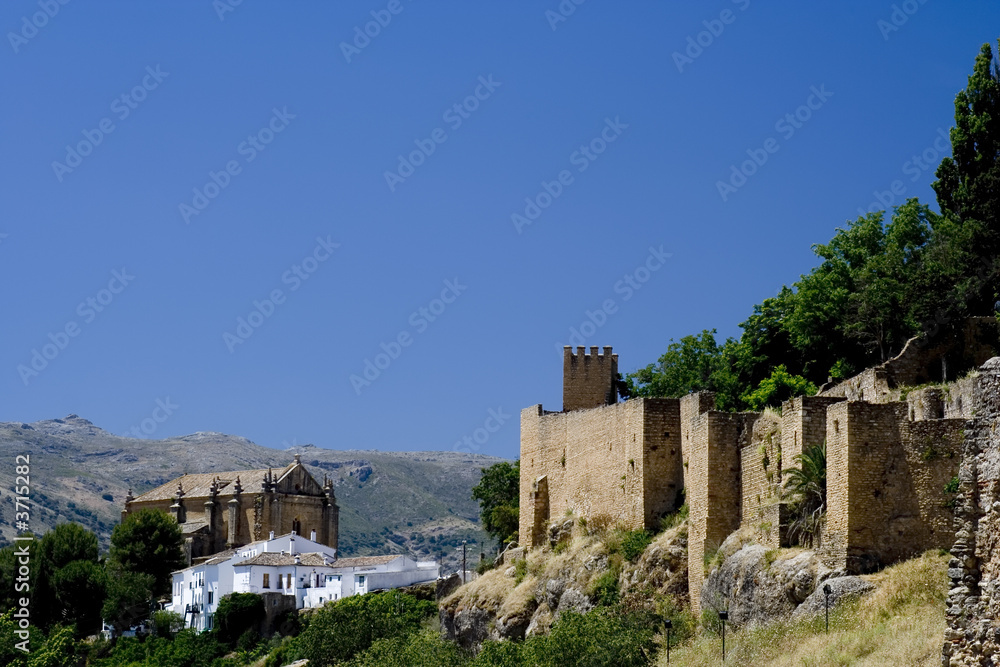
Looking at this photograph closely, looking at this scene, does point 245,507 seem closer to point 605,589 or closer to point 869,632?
point 605,589

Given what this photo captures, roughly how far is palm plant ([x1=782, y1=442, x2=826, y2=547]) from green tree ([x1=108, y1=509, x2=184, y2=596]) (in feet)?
202

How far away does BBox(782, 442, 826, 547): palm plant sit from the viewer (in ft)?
90.5

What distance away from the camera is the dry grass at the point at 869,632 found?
67.9 ft

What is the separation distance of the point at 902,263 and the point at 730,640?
15658 mm

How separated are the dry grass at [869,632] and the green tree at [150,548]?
63.2 metres

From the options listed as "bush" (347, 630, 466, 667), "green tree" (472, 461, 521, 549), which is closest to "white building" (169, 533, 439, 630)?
"green tree" (472, 461, 521, 549)

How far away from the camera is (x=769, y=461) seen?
3017 centimetres

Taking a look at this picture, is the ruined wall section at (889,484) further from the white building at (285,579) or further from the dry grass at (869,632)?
the white building at (285,579)

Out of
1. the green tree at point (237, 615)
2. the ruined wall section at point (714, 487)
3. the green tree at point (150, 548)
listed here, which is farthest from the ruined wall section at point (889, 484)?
the green tree at point (150, 548)

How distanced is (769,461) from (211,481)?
7602 cm

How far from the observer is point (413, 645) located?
3566cm

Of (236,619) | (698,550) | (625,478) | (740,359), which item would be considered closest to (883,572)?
(698,550)

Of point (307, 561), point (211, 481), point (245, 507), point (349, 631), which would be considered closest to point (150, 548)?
point (307, 561)

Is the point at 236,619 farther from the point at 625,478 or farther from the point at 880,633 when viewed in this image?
the point at 880,633
